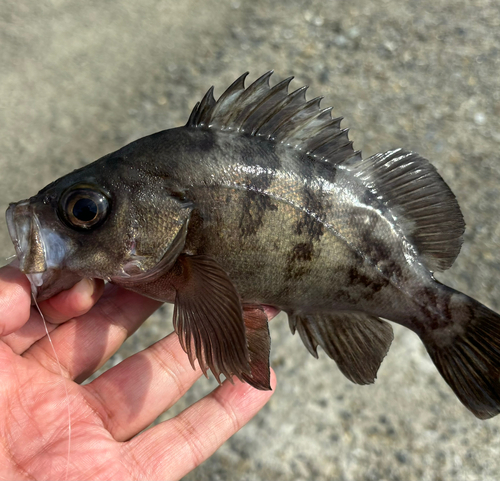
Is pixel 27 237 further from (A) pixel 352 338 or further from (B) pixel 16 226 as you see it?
(A) pixel 352 338

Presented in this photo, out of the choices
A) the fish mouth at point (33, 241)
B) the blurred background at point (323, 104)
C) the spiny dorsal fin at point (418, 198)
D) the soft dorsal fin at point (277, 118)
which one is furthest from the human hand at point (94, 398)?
the spiny dorsal fin at point (418, 198)

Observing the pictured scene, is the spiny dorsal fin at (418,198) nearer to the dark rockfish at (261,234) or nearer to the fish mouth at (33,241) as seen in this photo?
the dark rockfish at (261,234)

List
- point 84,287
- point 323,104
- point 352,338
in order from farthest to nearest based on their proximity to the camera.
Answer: point 323,104
point 352,338
point 84,287

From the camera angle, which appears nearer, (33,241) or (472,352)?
(33,241)

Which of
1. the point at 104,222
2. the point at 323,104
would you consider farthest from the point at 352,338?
the point at 323,104

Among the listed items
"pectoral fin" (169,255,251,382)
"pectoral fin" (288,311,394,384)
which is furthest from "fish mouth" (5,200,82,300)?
"pectoral fin" (288,311,394,384)

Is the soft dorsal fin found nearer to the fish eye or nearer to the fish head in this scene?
the fish head
